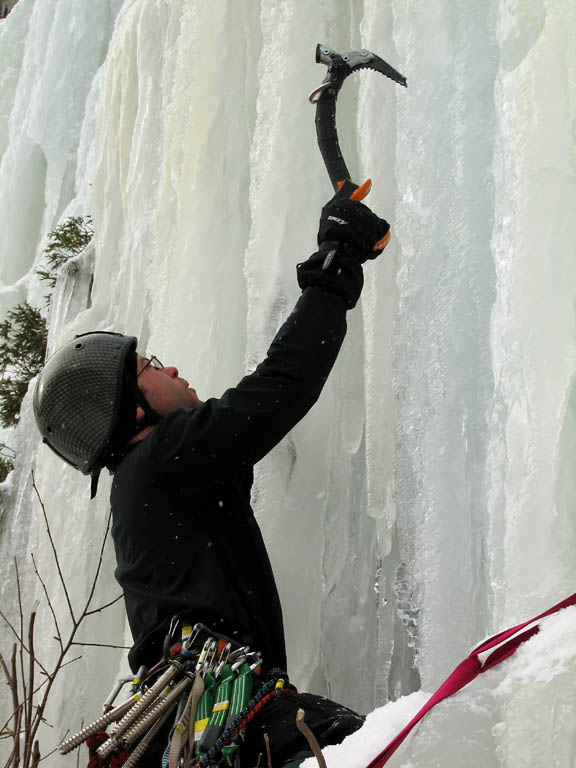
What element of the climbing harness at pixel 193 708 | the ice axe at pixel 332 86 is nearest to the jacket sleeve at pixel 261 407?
the climbing harness at pixel 193 708

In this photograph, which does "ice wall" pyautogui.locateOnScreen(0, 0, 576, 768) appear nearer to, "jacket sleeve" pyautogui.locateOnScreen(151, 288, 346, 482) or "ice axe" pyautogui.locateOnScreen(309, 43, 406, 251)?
"ice axe" pyautogui.locateOnScreen(309, 43, 406, 251)

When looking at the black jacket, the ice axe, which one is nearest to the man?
the black jacket

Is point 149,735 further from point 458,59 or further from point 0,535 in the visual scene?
point 0,535

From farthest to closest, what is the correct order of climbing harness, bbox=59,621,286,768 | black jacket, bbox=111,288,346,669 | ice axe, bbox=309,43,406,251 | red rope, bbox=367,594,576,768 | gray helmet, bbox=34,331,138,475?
ice axe, bbox=309,43,406,251 → gray helmet, bbox=34,331,138,475 → black jacket, bbox=111,288,346,669 → climbing harness, bbox=59,621,286,768 → red rope, bbox=367,594,576,768

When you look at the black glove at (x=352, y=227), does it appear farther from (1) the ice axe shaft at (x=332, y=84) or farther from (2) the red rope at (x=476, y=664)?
(2) the red rope at (x=476, y=664)

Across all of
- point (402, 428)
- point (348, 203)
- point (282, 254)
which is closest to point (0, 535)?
point (282, 254)

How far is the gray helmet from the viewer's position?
187 cm

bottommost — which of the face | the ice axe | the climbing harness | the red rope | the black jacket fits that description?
the red rope

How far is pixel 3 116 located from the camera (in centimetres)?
714

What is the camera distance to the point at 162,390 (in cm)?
193

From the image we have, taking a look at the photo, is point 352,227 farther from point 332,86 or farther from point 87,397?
point 87,397

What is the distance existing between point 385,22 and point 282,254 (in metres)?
0.69

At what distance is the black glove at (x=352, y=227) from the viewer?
175 cm

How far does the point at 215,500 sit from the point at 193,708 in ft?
1.41
